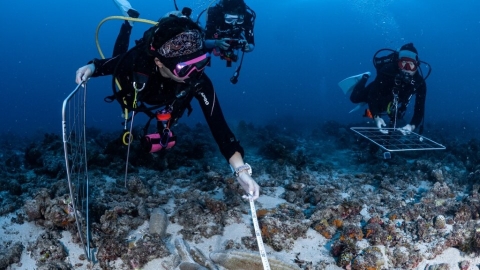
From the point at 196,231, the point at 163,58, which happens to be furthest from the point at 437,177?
the point at 163,58

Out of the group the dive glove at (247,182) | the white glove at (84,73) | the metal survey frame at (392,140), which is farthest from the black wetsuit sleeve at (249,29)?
the dive glove at (247,182)

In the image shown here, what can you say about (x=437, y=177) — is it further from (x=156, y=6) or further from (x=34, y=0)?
(x=34, y=0)

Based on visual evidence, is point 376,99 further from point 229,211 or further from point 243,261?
point 243,261

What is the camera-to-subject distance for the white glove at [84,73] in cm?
370

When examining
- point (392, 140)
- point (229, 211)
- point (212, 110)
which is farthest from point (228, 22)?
point (229, 211)

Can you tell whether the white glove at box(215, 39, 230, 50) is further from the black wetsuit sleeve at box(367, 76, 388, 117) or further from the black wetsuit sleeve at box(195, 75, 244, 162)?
the black wetsuit sleeve at box(195, 75, 244, 162)

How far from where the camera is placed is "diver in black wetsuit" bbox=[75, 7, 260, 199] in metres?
3.77

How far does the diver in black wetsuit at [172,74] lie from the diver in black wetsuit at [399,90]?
4818mm

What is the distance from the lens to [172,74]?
388 centimetres

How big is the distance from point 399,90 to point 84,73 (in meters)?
6.63

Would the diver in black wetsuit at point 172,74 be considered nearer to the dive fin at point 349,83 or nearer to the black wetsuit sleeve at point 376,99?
the black wetsuit sleeve at point 376,99

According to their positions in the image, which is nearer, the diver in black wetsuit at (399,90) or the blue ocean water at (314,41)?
the diver in black wetsuit at (399,90)

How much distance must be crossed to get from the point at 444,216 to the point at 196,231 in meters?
3.81

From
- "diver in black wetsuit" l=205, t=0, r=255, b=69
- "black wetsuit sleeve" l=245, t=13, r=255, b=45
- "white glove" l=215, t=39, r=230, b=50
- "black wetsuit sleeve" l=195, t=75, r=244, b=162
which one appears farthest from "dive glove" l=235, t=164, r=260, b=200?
"black wetsuit sleeve" l=245, t=13, r=255, b=45
